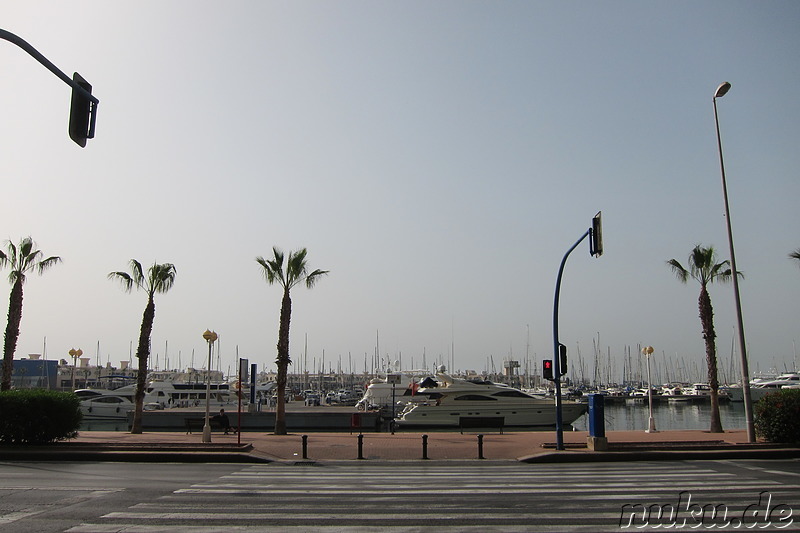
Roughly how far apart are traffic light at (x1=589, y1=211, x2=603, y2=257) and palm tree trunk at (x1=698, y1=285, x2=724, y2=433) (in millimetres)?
10562

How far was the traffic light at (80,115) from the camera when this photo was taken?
1047cm

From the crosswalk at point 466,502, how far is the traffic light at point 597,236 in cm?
627

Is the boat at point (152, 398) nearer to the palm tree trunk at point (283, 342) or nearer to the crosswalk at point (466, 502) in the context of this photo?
the palm tree trunk at point (283, 342)

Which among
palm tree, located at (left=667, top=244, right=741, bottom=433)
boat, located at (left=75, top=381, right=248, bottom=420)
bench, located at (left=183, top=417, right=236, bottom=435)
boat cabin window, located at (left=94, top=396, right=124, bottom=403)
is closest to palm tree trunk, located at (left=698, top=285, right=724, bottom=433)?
palm tree, located at (left=667, top=244, right=741, bottom=433)

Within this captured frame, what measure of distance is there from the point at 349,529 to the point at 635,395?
113 metres

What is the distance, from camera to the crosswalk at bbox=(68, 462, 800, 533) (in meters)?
10.7

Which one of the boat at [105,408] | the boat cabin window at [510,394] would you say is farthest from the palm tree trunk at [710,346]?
the boat at [105,408]

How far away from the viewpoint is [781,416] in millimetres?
20984

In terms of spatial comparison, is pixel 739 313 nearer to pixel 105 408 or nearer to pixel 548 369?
pixel 548 369

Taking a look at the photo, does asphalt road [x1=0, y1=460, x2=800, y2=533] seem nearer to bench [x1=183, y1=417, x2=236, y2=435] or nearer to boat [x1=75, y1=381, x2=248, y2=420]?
bench [x1=183, y1=417, x2=236, y2=435]

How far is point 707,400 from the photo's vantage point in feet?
350

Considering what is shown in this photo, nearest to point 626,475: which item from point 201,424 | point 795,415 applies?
point 795,415

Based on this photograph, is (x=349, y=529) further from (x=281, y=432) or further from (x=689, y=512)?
(x=281, y=432)

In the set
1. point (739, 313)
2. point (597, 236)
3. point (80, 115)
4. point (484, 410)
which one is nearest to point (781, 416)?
point (739, 313)
